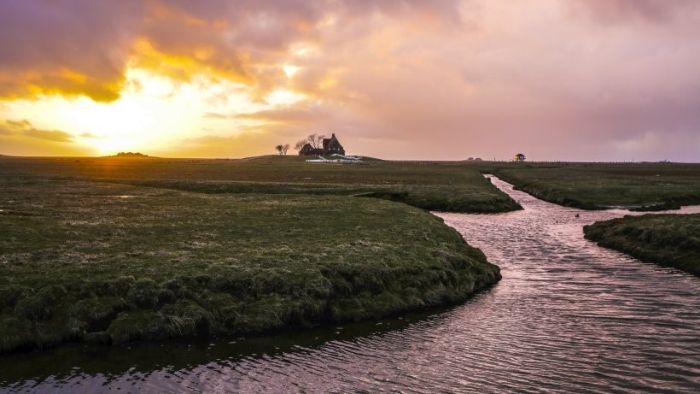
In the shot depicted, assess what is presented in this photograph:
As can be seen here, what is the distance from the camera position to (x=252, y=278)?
2680cm

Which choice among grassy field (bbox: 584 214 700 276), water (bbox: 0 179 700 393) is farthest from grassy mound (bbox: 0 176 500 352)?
grassy field (bbox: 584 214 700 276)

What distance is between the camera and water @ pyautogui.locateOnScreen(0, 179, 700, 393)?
18156 millimetres

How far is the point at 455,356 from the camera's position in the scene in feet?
67.7

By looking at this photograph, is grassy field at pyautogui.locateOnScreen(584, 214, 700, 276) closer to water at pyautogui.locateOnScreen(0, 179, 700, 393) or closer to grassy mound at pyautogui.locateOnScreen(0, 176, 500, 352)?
water at pyautogui.locateOnScreen(0, 179, 700, 393)

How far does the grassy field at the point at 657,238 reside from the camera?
3753 cm

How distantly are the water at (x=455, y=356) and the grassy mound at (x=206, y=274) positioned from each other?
1382 millimetres

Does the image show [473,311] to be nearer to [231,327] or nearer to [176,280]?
[231,327]

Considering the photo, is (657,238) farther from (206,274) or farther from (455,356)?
(206,274)

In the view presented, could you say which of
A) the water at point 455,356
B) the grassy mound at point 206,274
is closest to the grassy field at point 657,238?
the water at point 455,356

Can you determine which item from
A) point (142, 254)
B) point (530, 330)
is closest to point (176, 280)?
point (142, 254)

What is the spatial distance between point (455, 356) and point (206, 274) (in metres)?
13.4

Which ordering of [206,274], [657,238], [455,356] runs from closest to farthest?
1. [455,356]
2. [206,274]
3. [657,238]

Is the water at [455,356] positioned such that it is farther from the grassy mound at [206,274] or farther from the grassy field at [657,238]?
the grassy field at [657,238]

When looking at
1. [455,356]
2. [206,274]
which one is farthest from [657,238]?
[206,274]
